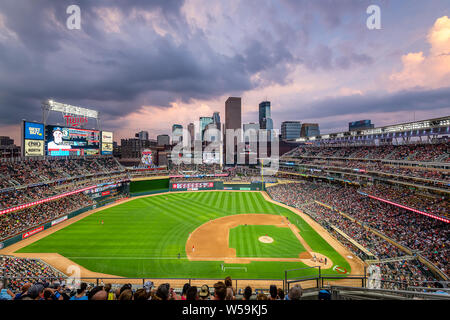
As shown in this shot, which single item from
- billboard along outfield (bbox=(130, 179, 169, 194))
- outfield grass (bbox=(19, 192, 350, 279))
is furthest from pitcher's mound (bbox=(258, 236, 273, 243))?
billboard along outfield (bbox=(130, 179, 169, 194))

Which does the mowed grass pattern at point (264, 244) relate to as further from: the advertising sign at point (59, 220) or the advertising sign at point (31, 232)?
the advertising sign at point (59, 220)

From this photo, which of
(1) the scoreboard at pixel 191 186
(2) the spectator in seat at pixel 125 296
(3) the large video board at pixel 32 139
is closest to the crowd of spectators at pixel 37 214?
(3) the large video board at pixel 32 139

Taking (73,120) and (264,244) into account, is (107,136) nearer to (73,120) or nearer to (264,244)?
(73,120)

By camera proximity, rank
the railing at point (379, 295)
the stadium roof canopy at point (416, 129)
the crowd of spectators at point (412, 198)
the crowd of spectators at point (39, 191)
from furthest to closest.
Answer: the stadium roof canopy at point (416, 129)
the crowd of spectators at point (39, 191)
the crowd of spectators at point (412, 198)
the railing at point (379, 295)

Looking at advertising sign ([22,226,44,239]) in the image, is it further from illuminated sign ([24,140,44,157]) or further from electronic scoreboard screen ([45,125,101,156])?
electronic scoreboard screen ([45,125,101,156])

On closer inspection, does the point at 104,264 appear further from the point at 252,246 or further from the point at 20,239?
the point at 252,246

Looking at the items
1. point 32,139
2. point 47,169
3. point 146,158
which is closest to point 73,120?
point 32,139
